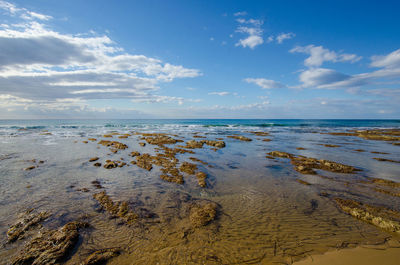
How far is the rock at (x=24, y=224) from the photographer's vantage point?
5.16 metres

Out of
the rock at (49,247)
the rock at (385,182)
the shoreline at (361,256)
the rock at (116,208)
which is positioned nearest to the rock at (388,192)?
the rock at (385,182)

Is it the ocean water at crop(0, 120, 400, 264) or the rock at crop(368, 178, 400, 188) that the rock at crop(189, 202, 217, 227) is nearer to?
the ocean water at crop(0, 120, 400, 264)

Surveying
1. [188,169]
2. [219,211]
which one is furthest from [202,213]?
[188,169]

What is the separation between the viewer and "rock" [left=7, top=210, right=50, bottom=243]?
5.16m

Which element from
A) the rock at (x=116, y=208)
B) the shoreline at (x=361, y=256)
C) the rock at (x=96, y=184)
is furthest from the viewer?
the rock at (x=96, y=184)

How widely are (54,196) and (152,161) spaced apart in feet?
24.0

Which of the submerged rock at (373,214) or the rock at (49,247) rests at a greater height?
the submerged rock at (373,214)

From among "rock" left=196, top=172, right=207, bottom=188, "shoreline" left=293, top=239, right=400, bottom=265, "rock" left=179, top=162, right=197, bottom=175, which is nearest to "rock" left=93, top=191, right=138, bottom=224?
"rock" left=196, top=172, right=207, bottom=188

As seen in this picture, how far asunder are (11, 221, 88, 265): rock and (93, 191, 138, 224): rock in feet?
4.56

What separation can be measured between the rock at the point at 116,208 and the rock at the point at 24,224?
1888 millimetres

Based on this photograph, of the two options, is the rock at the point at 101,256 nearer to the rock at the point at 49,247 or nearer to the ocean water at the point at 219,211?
the ocean water at the point at 219,211

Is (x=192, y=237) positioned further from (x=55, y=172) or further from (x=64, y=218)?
(x=55, y=172)

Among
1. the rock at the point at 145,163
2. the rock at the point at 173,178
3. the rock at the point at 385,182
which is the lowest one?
the rock at the point at 173,178

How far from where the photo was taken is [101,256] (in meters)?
4.50
